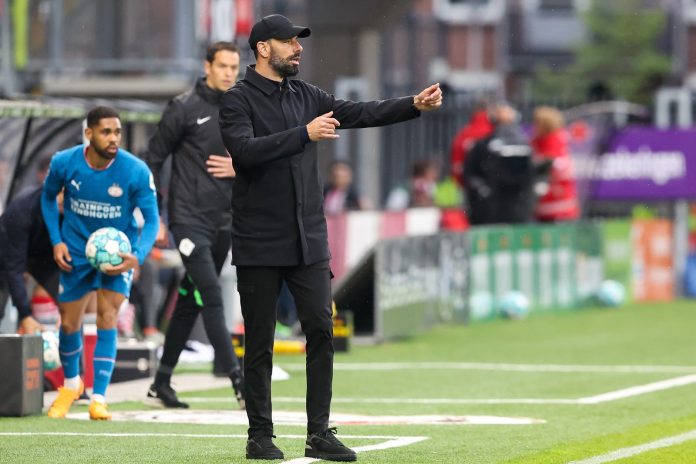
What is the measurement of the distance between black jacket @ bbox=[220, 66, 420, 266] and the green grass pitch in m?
1.00

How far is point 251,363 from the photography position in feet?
30.9

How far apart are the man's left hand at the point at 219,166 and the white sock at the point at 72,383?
1.56 metres

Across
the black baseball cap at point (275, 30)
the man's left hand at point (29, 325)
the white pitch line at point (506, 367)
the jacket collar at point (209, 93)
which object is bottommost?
the white pitch line at point (506, 367)

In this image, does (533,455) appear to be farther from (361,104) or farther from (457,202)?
(457,202)

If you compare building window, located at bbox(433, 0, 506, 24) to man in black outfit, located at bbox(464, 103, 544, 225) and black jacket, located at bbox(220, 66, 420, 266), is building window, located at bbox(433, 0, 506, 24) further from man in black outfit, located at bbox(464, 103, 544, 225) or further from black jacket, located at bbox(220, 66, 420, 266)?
black jacket, located at bbox(220, 66, 420, 266)

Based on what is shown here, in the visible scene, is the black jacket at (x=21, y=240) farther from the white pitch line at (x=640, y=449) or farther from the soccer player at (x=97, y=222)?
the white pitch line at (x=640, y=449)

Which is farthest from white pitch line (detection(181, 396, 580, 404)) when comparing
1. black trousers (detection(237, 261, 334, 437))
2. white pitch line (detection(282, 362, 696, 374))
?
black trousers (detection(237, 261, 334, 437))

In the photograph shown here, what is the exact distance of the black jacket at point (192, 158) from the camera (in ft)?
40.5

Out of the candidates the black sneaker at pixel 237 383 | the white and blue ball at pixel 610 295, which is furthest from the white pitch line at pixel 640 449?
the white and blue ball at pixel 610 295

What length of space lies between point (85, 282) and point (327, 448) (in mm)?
3177

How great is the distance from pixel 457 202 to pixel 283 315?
10.2 meters

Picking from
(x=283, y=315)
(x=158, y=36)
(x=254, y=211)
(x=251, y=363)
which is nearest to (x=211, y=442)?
(x=251, y=363)

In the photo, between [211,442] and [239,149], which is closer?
[239,149]

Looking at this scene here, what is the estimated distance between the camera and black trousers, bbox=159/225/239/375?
40.1 feet
